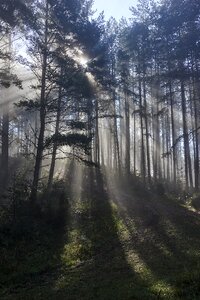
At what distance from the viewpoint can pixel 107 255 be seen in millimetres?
15711

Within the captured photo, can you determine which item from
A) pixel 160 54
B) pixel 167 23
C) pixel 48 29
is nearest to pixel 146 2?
pixel 160 54

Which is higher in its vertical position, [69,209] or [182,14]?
[182,14]

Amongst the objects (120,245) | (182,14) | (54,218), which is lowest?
(120,245)

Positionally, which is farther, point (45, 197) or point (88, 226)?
point (45, 197)

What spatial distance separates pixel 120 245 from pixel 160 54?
71.4ft

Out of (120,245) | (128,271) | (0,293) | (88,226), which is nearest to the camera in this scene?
(0,293)

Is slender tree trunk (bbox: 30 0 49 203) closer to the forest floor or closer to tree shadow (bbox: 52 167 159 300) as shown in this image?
the forest floor

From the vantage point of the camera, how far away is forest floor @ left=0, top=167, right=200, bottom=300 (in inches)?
441

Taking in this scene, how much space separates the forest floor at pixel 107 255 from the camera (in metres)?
11.2

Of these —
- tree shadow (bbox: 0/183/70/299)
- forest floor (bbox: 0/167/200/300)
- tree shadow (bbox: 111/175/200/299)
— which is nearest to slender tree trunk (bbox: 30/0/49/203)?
tree shadow (bbox: 0/183/70/299)

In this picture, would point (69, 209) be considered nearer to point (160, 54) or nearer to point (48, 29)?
point (48, 29)

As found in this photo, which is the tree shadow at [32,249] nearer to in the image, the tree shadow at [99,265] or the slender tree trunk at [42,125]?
the tree shadow at [99,265]

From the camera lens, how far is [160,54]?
113 feet

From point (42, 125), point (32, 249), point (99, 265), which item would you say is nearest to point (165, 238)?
point (99, 265)
